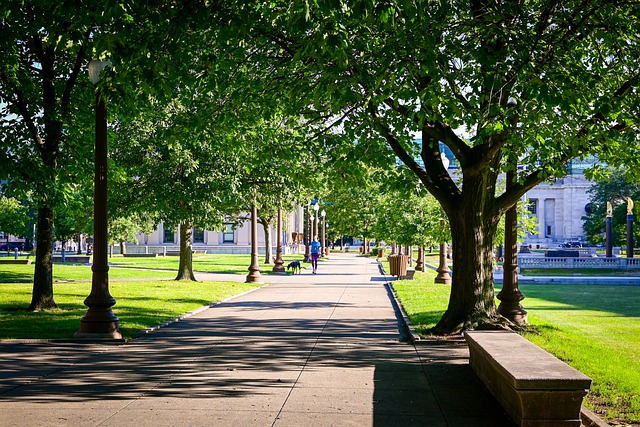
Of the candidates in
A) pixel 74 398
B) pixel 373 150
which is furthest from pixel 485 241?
pixel 74 398

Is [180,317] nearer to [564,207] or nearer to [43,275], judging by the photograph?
[43,275]

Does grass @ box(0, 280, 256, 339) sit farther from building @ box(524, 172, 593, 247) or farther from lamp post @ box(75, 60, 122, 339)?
building @ box(524, 172, 593, 247)

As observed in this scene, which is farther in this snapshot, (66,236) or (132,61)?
(66,236)

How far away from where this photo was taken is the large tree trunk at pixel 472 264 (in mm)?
14344

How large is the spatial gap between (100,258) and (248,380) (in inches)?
226

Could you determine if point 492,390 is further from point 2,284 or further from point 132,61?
point 2,284

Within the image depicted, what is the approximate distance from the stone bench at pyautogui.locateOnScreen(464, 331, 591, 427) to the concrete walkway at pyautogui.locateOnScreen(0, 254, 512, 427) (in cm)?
32

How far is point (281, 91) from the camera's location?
595 inches

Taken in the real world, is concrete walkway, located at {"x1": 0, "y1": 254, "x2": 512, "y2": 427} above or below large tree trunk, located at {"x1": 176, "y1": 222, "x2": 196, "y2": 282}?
below

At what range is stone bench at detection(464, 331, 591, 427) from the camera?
652 cm

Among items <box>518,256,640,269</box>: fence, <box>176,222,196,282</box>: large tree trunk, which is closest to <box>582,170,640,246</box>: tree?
<box>518,256,640,269</box>: fence

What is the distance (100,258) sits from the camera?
46.3ft

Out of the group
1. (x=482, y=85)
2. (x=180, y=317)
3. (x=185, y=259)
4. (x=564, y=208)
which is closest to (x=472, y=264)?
(x=482, y=85)

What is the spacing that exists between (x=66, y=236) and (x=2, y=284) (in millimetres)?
42906
